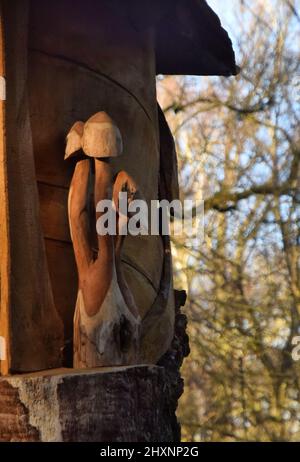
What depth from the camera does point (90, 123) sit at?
3.91 meters

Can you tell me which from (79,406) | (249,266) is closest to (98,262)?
(79,406)

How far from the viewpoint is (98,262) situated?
12.5 ft

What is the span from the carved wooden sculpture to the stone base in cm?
26

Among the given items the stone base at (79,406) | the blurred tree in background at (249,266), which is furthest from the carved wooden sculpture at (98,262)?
the blurred tree in background at (249,266)

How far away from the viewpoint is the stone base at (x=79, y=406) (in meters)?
3.41

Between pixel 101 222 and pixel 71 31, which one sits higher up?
pixel 71 31

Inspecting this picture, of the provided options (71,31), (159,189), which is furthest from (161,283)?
(71,31)

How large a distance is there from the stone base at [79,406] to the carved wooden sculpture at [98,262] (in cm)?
26

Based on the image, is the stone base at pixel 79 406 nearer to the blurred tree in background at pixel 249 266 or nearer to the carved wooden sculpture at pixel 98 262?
the carved wooden sculpture at pixel 98 262

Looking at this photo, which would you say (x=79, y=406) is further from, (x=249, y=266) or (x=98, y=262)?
(x=249, y=266)
